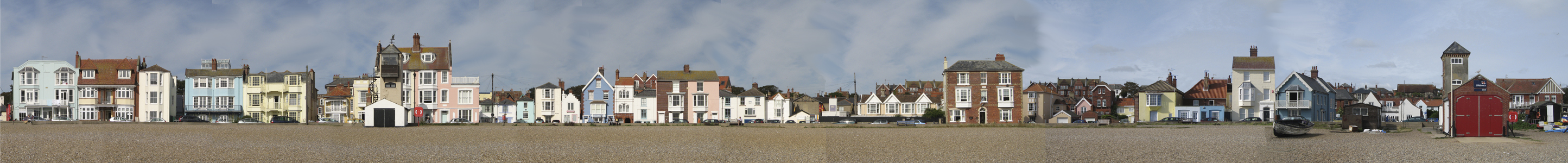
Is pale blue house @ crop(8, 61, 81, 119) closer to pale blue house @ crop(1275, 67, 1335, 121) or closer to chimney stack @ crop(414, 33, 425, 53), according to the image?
chimney stack @ crop(414, 33, 425, 53)

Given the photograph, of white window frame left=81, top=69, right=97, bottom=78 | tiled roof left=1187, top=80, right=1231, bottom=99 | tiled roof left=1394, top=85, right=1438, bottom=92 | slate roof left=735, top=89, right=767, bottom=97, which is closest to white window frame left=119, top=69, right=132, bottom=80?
white window frame left=81, top=69, right=97, bottom=78

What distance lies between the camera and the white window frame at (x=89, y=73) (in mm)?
55906

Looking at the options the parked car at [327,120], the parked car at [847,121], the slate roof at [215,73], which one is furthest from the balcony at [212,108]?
the parked car at [847,121]

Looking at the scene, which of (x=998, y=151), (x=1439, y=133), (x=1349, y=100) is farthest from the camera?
(x=1349, y=100)

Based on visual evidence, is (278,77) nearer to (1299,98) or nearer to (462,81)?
(462,81)

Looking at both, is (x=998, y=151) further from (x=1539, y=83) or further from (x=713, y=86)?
(x=1539, y=83)

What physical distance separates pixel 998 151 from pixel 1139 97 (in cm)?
4276

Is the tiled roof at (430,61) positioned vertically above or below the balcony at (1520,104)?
above

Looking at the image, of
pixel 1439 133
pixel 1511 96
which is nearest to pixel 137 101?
pixel 1439 133

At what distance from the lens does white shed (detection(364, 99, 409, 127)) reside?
124ft

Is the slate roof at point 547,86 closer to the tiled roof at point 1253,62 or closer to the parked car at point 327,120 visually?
the parked car at point 327,120

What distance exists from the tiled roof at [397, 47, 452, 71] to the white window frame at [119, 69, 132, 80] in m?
16.2

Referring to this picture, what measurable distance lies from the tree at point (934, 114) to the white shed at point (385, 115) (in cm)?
2897

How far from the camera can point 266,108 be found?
57.9 meters
